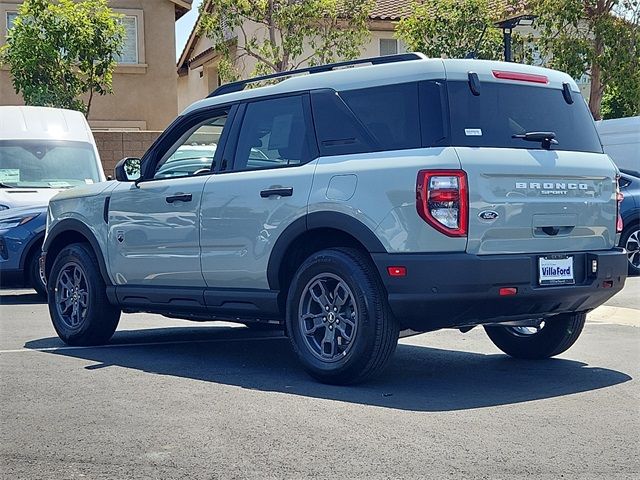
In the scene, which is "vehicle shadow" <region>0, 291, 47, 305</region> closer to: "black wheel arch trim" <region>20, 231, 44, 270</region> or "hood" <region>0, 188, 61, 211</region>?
"black wheel arch trim" <region>20, 231, 44, 270</region>

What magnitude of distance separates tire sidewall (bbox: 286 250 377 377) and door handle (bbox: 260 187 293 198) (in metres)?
0.47

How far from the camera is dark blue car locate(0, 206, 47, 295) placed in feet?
43.4

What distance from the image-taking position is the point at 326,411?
6.36 metres

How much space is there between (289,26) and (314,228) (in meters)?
18.8

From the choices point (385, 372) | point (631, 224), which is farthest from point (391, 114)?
point (631, 224)

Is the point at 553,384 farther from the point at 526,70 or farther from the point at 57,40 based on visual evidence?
the point at 57,40

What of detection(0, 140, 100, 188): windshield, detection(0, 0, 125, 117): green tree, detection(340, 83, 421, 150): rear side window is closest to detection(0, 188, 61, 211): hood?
detection(0, 140, 100, 188): windshield

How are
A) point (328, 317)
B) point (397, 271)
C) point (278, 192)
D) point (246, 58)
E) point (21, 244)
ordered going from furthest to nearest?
point (246, 58)
point (21, 244)
point (278, 192)
point (328, 317)
point (397, 271)

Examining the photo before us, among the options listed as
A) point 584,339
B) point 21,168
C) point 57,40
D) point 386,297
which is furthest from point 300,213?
point 57,40

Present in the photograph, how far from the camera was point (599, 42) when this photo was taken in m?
24.4

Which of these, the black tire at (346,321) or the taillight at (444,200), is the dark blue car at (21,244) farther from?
→ the taillight at (444,200)

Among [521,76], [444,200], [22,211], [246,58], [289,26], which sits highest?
[246,58]

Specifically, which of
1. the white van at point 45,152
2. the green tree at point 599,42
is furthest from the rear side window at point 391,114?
the green tree at point 599,42

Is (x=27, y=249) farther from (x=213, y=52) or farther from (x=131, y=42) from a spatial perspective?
(x=213, y=52)
